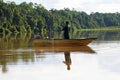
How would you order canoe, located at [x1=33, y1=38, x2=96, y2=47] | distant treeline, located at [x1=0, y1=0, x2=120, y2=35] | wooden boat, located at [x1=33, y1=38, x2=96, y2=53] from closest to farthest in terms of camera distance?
wooden boat, located at [x1=33, y1=38, x2=96, y2=53]
canoe, located at [x1=33, y1=38, x2=96, y2=47]
distant treeline, located at [x1=0, y1=0, x2=120, y2=35]

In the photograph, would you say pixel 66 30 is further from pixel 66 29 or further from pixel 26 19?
pixel 26 19

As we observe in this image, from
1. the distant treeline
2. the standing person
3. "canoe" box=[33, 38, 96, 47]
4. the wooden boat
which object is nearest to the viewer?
the standing person

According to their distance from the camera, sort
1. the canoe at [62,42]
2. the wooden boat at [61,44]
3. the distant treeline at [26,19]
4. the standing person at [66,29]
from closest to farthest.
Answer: the standing person at [66,29]
the wooden boat at [61,44]
the canoe at [62,42]
the distant treeline at [26,19]

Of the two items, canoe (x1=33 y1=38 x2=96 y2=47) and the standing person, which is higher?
the standing person

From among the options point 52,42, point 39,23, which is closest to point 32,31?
point 39,23

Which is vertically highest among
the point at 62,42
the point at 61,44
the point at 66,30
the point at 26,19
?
the point at 26,19

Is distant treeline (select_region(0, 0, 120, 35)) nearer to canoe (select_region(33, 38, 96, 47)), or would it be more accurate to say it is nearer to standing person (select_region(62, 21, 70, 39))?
canoe (select_region(33, 38, 96, 47))

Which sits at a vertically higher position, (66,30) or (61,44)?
(66,30)

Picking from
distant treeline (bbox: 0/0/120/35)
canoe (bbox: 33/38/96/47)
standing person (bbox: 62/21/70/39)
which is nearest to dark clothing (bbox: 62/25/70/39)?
standing person (bbox: 62/21/70/39)

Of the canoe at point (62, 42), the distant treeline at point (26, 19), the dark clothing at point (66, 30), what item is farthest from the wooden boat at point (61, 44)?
the distant treeline at point (26, 19)

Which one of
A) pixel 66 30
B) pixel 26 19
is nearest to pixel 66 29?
pixel 66 30

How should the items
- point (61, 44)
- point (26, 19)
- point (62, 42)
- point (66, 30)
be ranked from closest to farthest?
point (66, 30) < point (62, 42) < point (61, 44) < point (26, 19)

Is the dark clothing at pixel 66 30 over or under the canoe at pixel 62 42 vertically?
over

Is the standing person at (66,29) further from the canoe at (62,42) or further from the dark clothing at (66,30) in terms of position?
the canoe at (62,42)
